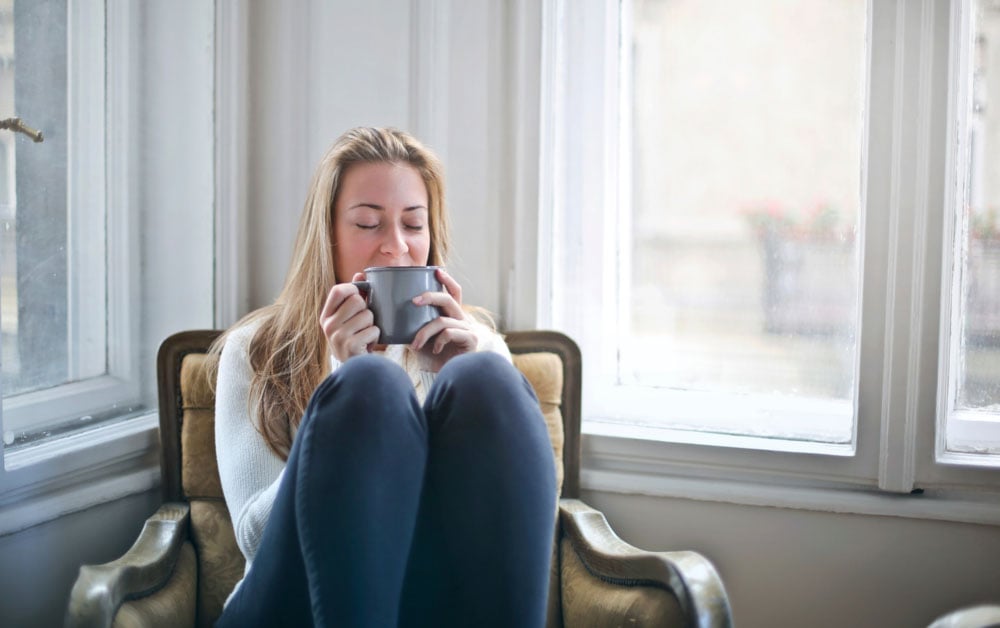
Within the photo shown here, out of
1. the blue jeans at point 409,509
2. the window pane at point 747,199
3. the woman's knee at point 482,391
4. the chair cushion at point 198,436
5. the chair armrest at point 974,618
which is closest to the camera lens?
the chair armrest at point 974,618

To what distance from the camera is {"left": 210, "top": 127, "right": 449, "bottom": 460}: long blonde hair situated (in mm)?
1486

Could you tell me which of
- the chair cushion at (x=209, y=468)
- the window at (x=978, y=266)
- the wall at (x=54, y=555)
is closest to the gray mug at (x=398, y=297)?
the chair cushion at (x=209, y=468)

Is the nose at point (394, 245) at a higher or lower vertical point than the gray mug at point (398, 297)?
higher

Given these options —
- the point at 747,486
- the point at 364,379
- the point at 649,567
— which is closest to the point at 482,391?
the point at 364,379

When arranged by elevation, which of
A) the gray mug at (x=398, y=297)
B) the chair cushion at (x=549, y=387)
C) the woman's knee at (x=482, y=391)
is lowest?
the chair cushion at (x=549, y=387)

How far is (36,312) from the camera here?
1.66m

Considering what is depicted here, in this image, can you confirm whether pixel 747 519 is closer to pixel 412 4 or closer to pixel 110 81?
pixel 412 4

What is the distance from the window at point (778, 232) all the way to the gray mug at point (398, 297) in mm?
632

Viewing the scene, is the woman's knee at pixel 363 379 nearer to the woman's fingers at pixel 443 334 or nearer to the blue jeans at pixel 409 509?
the blue jeans at pixel 409 509

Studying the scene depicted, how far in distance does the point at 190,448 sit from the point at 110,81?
754mm

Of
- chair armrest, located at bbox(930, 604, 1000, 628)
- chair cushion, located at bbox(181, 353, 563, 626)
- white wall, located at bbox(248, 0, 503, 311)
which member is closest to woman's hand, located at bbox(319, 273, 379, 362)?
chair cushion, located at bbox(181, 353, 563, 626)

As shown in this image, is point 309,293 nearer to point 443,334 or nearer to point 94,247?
point 443,334

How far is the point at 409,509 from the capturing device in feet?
3.75

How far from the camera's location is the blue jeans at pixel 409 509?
109 centimetres
